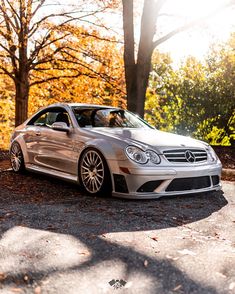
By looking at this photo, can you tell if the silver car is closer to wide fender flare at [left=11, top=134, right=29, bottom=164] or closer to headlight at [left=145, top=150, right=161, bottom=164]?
headlight at [left=145, top=150, right=161, bottom=164]

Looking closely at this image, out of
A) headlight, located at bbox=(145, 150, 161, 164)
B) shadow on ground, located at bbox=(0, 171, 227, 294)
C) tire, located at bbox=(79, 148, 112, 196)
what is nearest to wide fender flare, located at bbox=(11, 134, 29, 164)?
shadow on ground, located at bbox=(0, 171, 227, 294)

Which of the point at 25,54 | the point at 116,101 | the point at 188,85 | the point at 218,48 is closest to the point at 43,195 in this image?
the point at 188,85

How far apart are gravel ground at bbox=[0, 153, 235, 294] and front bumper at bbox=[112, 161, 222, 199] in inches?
5.1

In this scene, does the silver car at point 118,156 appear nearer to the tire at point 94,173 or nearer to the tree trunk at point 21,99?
the tire at point 94,173

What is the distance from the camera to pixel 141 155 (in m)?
5.96

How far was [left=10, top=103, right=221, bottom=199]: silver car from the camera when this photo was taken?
5.93 metres

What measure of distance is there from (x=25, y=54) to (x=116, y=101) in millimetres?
4689

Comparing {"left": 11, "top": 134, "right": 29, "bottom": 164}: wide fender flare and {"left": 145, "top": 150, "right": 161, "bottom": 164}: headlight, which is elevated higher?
{"left": 145, "top": 150, "right": 161, "bottom": 164}: headlight

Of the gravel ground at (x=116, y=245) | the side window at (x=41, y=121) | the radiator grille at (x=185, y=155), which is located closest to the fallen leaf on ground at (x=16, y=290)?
the gravel ground at (x=116, y=245)

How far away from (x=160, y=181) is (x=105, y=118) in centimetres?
196

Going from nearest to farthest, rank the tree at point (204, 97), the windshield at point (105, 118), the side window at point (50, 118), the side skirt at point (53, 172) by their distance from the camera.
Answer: the side skirt at point (53, 172) → the windshield at point (105, 118) → the side window at point (50, 118) → the tree at point (204, 97)

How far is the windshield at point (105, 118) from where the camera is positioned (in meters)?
7.23

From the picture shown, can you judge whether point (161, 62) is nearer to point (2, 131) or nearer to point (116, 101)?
point (116, 101)

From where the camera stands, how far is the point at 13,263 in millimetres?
3445
